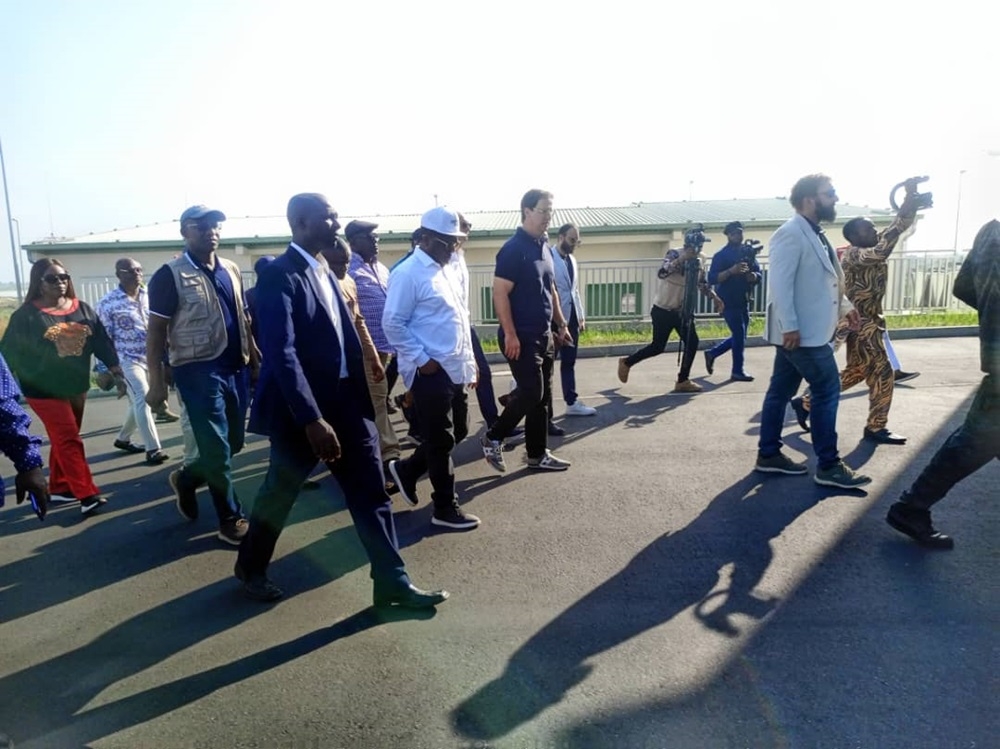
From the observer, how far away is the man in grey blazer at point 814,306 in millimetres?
4891

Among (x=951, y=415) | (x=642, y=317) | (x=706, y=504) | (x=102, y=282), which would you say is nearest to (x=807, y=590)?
(x=706, y=504)

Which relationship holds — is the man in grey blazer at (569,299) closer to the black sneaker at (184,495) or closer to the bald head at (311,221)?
the black sneaker at (184,495)

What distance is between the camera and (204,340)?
434 centimetres

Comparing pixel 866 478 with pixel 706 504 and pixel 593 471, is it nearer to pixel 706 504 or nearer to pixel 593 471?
pixel 706 504

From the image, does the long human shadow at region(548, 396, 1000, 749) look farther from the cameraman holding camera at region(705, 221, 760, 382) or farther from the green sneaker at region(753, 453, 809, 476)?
the cameraman holding camera at region(705, 221, 760, 382)

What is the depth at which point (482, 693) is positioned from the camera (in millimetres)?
2766

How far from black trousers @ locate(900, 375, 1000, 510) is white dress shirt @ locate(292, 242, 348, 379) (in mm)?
3187

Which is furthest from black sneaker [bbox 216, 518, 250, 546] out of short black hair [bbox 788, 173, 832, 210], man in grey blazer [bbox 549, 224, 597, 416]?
short black hair [bbox 788, 173, 832, 210]

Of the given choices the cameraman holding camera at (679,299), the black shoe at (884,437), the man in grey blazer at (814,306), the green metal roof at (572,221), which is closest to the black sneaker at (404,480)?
the man in grey blazer at (814,306)

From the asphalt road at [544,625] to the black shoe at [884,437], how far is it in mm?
448

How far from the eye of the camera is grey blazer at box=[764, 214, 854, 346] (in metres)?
4.94

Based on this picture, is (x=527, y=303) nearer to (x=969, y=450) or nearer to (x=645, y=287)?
(x=969, y=450)

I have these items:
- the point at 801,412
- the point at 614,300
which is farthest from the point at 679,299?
the point at 614,300

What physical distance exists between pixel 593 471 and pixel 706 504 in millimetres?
1088
